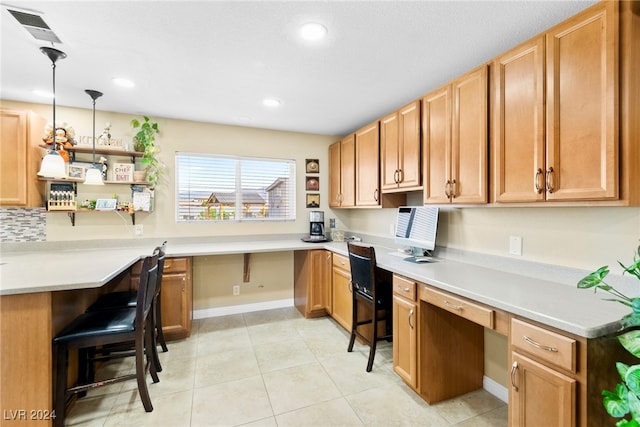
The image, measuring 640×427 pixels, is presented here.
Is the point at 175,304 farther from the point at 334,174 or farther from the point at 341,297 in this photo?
the point at 334,174

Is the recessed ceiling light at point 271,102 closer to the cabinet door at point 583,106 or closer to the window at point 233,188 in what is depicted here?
the window at point 233,188

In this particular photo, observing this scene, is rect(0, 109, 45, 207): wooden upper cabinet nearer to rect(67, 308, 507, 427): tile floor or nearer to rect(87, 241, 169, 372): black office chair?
rect(87, 241, 169, 372): black office chair

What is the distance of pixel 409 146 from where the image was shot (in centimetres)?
251

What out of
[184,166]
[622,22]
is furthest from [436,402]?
[184,166]

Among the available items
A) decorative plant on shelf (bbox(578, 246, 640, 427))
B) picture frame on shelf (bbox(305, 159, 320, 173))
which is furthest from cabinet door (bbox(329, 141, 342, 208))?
decorative plant on shelf (bbox(578, 246, 640, 427))

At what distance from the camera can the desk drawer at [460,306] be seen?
1.47m

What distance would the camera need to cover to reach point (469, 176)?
75.7 inches

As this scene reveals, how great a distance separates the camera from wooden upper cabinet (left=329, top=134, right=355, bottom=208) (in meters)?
3.48

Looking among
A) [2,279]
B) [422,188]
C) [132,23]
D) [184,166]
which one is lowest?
[2,279]

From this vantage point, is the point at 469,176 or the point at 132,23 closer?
the point at 132,23

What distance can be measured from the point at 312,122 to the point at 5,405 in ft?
11.1

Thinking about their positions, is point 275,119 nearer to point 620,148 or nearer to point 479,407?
point 620,148

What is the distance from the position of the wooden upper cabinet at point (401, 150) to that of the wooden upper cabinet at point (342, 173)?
0.61 m

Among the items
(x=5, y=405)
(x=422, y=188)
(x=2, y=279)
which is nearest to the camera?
(x=5, y=405)
